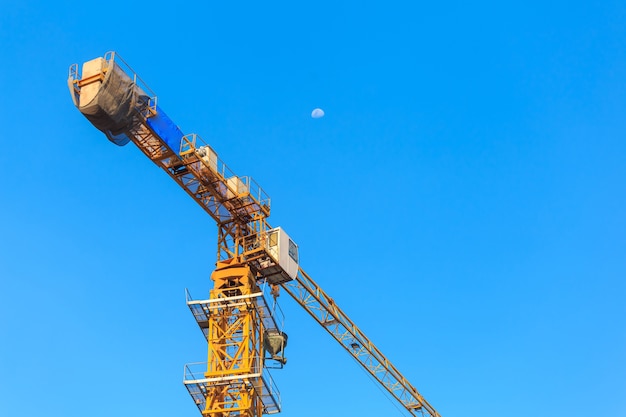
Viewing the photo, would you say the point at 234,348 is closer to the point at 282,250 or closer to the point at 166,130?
the point at 282,250

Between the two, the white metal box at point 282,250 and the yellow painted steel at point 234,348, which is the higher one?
the white metal box at point 282,250

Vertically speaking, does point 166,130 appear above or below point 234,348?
above

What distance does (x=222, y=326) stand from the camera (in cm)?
4400

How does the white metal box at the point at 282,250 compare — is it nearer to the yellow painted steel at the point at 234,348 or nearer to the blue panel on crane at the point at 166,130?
the yellow painted steel at the point at 234,348

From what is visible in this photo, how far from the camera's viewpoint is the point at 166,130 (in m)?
42.8

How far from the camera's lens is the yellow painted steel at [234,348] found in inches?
1647

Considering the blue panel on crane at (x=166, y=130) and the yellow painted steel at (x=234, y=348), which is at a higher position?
the blue panel on crane at (x=166, y=130)

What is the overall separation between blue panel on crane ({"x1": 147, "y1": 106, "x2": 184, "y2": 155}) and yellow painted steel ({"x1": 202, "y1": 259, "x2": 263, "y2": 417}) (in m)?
7.01

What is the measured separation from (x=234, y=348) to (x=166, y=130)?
11.1 metres

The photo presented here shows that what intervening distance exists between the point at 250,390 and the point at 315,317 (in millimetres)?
14777

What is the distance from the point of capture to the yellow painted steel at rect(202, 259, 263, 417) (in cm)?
4184

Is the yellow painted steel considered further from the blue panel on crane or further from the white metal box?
the blue panel on crane

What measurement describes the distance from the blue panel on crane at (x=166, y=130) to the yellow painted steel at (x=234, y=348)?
7011mm

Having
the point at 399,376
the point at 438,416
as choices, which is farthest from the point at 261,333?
the point at 438,416
